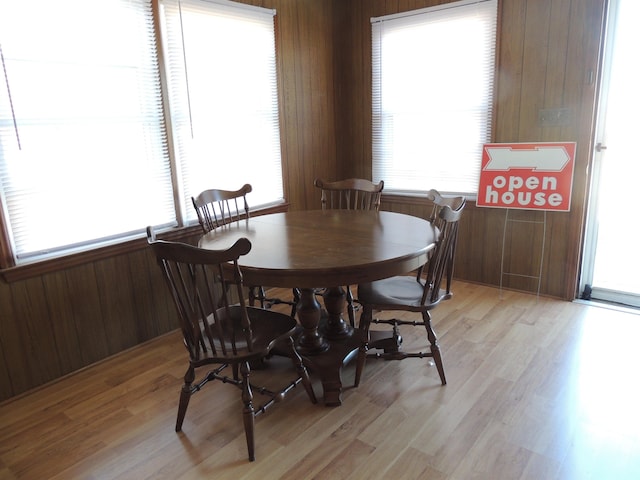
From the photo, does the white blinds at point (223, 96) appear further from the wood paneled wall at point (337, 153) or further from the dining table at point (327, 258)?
the dining table at point (327, 258)

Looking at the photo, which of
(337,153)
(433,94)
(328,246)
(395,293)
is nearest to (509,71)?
(433,94)

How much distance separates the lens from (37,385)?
7.95ft

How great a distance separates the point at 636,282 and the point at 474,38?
2.13 m

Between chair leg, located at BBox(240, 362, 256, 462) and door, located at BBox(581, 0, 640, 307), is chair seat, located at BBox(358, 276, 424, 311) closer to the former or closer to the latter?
chair leg, located at BBox(240, 362, 256, 462)

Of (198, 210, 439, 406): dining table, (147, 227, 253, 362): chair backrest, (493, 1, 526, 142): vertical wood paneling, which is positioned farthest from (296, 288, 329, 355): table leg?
(493, 1, 526, 142): vertical wood paneling

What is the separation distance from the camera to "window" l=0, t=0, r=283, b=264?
7.44 feet

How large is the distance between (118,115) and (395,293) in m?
1.87

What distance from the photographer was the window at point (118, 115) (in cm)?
227

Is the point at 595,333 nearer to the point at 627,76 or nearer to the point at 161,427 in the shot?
the point at 627,76

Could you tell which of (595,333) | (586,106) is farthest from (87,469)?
(586,106)

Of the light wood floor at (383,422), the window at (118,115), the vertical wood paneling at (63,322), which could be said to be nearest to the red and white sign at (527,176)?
the light wood floor at (383,422)

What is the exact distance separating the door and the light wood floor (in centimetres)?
67

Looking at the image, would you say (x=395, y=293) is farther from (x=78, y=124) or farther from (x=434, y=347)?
(x=78, y=124)

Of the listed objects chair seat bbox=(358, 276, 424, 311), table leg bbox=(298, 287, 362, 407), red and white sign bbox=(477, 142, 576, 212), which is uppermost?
red and white sign bbox=(477, 142, 576, 212)
